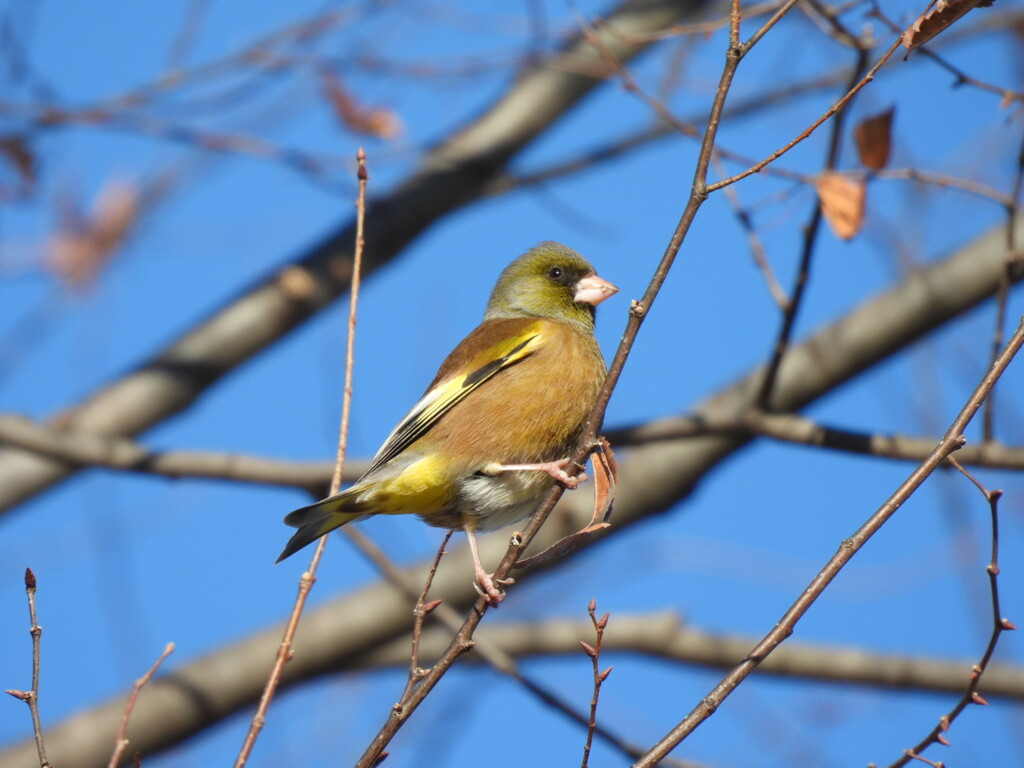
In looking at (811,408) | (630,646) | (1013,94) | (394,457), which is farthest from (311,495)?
(1013,94)

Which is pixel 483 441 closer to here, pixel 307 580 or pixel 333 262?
pixel 307 580

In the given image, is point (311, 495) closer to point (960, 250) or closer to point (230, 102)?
point (230, 102)

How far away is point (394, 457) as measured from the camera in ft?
12.5

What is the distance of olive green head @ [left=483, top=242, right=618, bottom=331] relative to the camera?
460 cm

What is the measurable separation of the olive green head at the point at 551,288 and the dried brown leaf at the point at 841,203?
104 cm

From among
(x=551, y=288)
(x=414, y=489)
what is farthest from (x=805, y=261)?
(x=414, y=489)

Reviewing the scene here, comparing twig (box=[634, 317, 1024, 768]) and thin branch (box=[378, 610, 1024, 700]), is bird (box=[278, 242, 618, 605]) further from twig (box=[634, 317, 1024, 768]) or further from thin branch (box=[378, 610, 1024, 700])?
thin branch (box=[378, 610, 1024, 700])

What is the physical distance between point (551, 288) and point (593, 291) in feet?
0.77

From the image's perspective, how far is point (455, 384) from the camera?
13.3 ft

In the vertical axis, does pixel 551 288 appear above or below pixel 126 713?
above

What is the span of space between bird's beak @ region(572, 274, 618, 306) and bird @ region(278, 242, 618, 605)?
1.35ft

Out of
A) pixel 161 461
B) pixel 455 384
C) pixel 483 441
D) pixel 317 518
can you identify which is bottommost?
pixel 317 518

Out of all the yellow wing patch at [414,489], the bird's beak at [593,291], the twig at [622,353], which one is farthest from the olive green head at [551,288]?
the twig at [622,353]

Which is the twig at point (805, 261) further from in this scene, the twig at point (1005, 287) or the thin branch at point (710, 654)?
the thin branch at point (710, 654)
